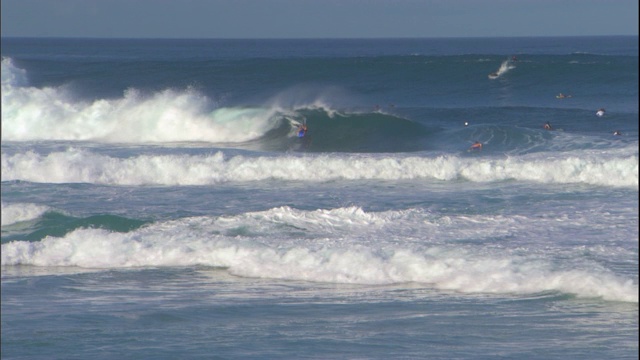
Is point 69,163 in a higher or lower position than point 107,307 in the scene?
higher

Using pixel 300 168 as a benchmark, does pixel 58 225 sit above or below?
below

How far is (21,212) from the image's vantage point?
14.5 metres

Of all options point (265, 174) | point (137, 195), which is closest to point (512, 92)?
point (265, 174)

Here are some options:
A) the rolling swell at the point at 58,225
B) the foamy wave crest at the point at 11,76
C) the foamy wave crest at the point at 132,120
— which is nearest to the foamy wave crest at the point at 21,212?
the rolling swell at the point at 58,225

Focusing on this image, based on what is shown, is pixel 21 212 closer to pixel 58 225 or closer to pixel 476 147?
pixel 58 225

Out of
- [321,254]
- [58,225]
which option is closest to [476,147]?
[58,225]

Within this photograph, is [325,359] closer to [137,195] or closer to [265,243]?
[265,243]

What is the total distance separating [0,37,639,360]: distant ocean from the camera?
28.4 ft

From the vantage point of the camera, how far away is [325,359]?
7957mm

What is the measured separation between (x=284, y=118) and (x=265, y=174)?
32.4 ft

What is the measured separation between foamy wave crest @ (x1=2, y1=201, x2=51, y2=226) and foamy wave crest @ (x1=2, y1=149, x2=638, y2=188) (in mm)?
3381

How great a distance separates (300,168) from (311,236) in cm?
601

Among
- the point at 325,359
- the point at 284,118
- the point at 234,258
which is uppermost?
the point at 284,118

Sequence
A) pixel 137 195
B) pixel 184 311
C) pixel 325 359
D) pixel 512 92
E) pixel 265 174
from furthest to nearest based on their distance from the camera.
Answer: pixel 512 92 → pixel 265 174 → pixel 137 195 → pixel 184 311 → pixel 325 359
